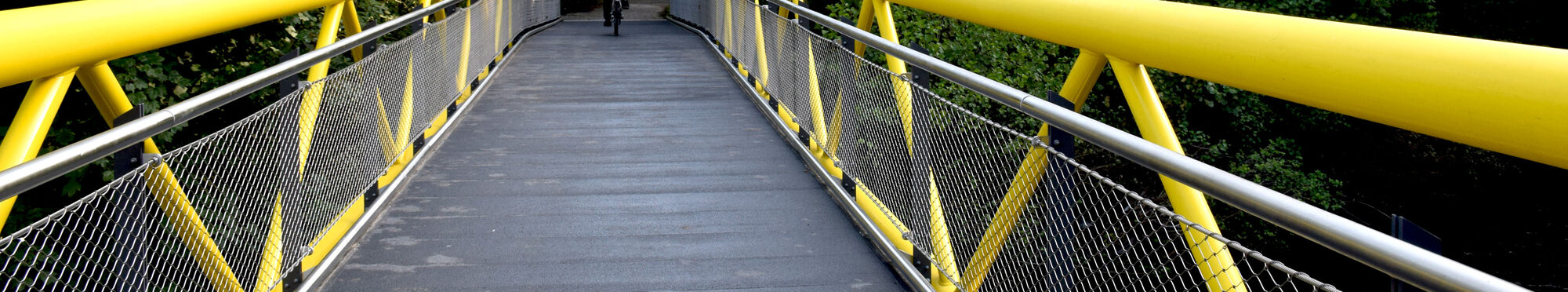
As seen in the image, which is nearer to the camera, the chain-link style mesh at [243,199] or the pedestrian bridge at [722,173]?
the pedestrian bridge at [722,173]

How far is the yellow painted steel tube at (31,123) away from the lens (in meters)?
1.87

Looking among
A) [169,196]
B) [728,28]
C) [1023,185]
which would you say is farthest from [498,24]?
[1023,185]

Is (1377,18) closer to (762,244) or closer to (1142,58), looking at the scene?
(762,244)

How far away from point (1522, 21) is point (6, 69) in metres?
15.7

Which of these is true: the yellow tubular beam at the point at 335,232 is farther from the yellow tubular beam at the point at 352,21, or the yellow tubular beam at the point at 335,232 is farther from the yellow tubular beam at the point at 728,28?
the yellow tubular beam at the point at 728,28

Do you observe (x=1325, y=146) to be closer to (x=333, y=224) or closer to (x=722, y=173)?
(x=722, y=173)

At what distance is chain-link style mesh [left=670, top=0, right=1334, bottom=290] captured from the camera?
1844mm

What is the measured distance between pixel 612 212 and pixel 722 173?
0.85 metres

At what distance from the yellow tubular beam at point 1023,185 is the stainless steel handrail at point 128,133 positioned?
5.78ft

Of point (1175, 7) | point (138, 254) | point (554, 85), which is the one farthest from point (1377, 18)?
point (138, 254)

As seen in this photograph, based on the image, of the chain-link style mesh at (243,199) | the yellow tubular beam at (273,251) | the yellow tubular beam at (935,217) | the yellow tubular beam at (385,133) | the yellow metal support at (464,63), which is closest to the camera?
the chain-link style mesh at (243,199)

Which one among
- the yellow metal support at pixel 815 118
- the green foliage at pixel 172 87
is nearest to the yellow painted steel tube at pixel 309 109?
the green foliage at pixel 172 87

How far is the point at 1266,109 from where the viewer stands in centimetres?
1161

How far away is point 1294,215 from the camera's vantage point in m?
1.34
